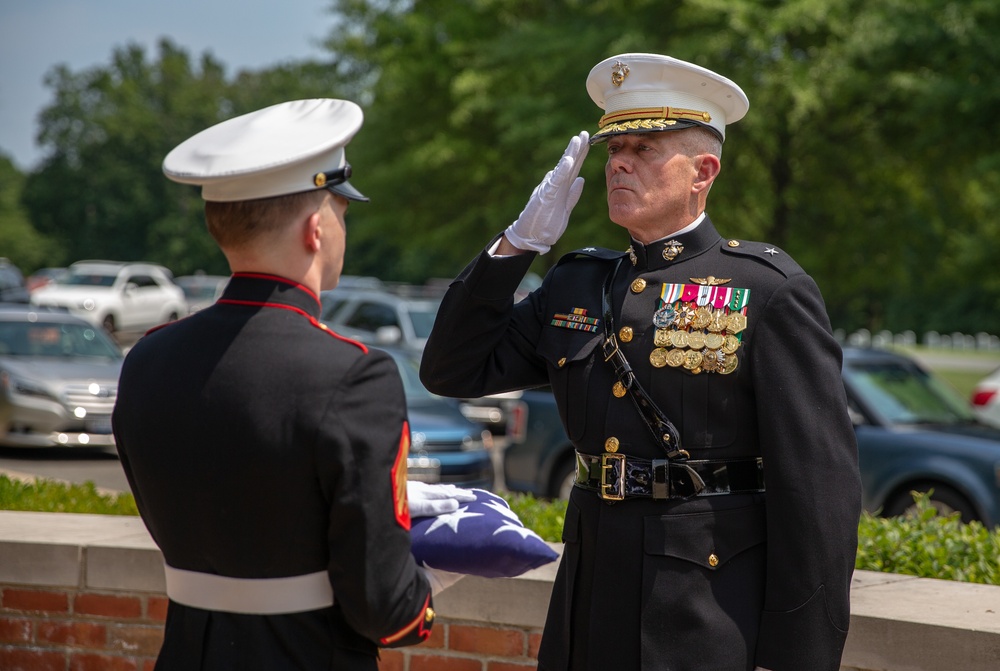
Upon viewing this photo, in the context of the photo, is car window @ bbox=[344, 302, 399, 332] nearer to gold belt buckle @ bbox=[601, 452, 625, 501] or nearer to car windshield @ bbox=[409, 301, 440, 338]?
car windshield @ bbox=[409, 301, 440, 338]

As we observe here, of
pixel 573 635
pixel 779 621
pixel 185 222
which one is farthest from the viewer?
pixel 185 222

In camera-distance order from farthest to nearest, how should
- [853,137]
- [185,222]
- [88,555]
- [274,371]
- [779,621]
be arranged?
[185,222], [853,137], [88,555], [779,621], [274,371]

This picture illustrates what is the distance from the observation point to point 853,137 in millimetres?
16703

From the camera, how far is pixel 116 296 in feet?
101

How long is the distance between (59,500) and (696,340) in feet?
11.8

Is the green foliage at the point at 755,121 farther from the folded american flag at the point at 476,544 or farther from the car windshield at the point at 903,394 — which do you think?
the folded american flag at the point at 476,544

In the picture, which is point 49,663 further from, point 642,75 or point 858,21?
point 858,21

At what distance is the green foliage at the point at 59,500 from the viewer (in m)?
5.26

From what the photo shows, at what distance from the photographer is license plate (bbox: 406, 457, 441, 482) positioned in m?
10.5

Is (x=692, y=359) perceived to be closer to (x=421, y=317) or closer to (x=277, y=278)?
(x=277, y=278)

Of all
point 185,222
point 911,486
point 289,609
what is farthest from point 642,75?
point 185,222

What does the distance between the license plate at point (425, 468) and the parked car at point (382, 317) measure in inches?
224

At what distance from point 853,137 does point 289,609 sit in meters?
15.8

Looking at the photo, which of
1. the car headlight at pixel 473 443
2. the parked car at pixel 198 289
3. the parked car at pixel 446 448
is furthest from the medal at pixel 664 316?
the parked car at pixel 198 289
